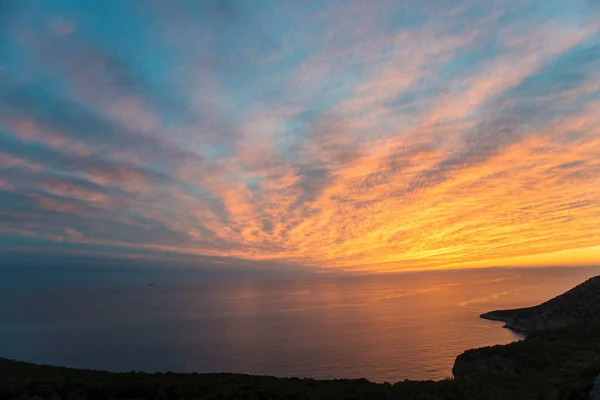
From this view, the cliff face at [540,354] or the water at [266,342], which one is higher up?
the cliff face at [540,354]

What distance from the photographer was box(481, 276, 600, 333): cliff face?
82438mm

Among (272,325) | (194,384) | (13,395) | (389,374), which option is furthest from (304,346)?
(13,395)

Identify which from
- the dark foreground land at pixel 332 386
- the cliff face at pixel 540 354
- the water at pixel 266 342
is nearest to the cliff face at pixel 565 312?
the cliff face at pixel 540 354

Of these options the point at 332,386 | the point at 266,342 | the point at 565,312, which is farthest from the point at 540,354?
the point at 266,342

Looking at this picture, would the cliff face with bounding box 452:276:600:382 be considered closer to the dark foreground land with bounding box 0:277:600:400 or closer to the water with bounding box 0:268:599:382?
the dark foreground land with bounding box 0:277:600:400

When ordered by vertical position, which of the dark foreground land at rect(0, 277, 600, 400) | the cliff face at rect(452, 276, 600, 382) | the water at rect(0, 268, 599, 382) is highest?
the dark foreground land at rect(0, 277, 600, 400)

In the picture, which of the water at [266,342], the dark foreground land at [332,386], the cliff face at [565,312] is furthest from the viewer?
the cliff face at [565,312]

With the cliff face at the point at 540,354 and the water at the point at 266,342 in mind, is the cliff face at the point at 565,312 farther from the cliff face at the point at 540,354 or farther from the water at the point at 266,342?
the water at the point at 266,342

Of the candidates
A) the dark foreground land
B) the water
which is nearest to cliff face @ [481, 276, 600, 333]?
the water

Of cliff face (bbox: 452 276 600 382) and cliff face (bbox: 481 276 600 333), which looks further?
cliff face (bbox: 481 276 600 333)

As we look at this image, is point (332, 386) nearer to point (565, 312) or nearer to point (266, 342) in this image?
point (266, 342)

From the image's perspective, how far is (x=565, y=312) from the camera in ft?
282

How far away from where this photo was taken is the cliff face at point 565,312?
82438mm

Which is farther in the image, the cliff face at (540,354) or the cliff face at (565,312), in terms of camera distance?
the cliff face at (565,312)
